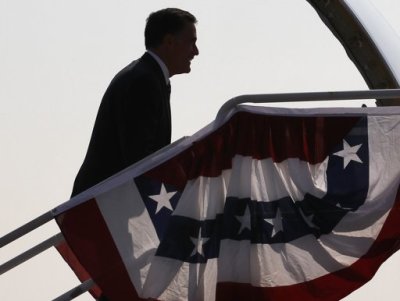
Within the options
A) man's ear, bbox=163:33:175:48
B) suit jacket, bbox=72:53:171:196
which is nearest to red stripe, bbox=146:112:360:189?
suit jacket, bbox=72:53:171:196

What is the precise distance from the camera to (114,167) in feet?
14.5

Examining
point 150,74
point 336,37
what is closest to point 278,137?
point 150,74

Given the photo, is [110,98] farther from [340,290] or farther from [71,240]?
[340,290]

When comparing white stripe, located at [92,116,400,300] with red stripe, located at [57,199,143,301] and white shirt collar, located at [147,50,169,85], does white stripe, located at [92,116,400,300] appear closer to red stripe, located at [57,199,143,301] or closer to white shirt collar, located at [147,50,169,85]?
red stripe, located at [57,199,143,301]

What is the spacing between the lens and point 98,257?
420cm

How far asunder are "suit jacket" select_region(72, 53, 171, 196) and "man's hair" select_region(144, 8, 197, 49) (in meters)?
0.08

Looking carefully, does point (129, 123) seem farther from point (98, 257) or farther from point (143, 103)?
point (98, 257)

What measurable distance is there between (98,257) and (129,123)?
0.40m

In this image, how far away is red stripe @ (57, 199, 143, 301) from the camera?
4191mm

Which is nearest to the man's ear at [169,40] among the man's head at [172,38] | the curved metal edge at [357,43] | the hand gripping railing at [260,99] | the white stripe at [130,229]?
the man's head at [172,38]

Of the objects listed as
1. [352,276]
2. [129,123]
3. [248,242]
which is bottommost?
[352,276]

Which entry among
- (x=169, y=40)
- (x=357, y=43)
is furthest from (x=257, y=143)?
(x=357, y=43)

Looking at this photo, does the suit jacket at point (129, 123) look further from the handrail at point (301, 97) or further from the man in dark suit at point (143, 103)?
the handrail at point (301, 97)

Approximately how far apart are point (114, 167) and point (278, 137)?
0.50 metres
